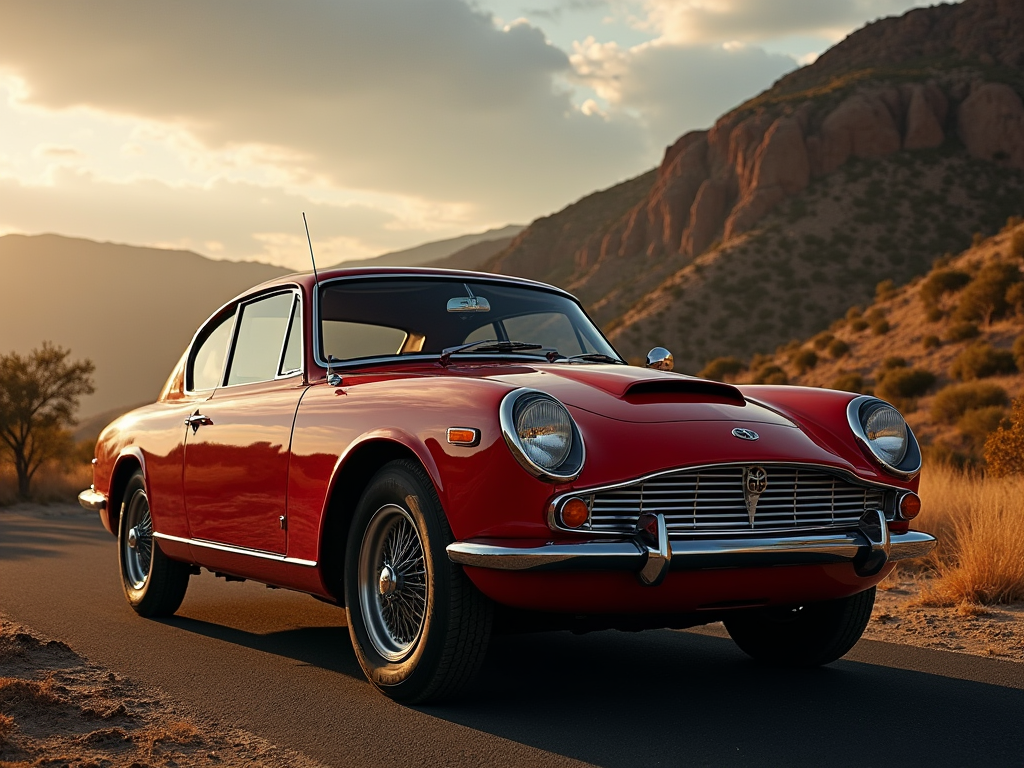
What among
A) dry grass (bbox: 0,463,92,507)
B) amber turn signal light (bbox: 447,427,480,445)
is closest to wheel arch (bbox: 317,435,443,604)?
amber turn signal light (bbox: 447,427,480,445)

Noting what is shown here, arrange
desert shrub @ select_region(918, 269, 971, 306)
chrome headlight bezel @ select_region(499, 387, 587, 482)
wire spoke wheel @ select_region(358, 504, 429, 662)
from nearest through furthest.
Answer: chrome headlight bezel @ select_region(499, 387, 587, 482)
wire spoke wheel @ select_region(358, 504, 429, 662)
desert shrub @ select_region(918, 269, 971, 306)

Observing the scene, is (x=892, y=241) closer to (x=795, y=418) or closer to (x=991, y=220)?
(x=991, y=220)

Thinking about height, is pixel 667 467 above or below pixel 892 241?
below

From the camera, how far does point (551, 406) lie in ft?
13.5

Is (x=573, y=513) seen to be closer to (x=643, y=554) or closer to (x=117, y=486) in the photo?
(x=643, y=554)

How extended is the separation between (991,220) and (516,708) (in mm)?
58034

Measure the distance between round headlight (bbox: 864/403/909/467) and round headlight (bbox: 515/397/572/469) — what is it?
1448mm

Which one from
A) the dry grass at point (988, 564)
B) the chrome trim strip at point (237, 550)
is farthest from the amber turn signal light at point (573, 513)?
the dry grass at point (988, 564)

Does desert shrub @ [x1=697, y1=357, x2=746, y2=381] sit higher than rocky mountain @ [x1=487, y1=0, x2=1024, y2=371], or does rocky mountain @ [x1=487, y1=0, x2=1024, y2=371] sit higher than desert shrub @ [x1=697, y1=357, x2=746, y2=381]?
rocky mountain @ [x1=487, y1=0, x2=1024, y2=371]

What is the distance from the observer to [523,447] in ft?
13.0

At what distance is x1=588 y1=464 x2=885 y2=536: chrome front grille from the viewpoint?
157 inches

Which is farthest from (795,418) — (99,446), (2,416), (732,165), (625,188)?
(625,188)

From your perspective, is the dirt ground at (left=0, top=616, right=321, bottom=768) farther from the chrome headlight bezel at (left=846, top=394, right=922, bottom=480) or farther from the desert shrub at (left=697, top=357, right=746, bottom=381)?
the desert shrub at (left=697, top=357, right=746, bottom=381)

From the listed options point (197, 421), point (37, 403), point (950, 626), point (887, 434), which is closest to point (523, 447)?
point (887, 434)
